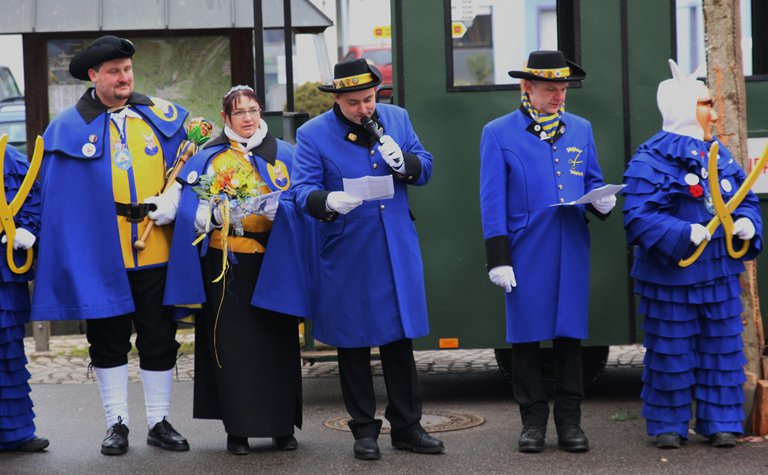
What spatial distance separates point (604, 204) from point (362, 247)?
117 centimetres

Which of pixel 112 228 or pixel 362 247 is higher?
pixel 112 228

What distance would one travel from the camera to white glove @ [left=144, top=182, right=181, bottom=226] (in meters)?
6.95

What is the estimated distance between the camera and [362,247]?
6.70 meters

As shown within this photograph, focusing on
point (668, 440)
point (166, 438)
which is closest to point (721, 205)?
point (668, 440)

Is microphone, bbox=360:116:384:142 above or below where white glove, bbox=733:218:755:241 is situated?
above

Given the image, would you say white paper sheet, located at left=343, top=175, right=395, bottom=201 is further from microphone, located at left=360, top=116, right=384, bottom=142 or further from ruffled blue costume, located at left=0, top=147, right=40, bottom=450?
ruffled blue costume, located at left=0, top=147, right=40, bottom=450

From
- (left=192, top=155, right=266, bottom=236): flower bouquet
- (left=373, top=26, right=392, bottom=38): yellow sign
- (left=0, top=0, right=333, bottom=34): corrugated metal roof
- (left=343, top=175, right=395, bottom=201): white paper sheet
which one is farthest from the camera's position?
(left=373, top=26, right=392, bottom=38): yellow sign

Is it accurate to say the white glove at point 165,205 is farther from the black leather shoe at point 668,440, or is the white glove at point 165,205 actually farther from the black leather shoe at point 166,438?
the black leather shoe at point 668,440

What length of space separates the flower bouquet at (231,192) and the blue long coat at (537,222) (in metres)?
1.12

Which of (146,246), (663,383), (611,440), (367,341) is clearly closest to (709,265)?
(663,383)

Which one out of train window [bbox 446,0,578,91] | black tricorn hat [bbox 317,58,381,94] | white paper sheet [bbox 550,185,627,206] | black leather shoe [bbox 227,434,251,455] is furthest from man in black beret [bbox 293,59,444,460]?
train window [bbox 446,0,578,91]

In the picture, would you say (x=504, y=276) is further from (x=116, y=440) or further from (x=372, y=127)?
(x=116, y=440)

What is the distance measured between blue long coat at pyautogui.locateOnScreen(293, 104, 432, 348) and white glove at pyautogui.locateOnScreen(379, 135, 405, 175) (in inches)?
6.9

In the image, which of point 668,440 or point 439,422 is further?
point 439,422
